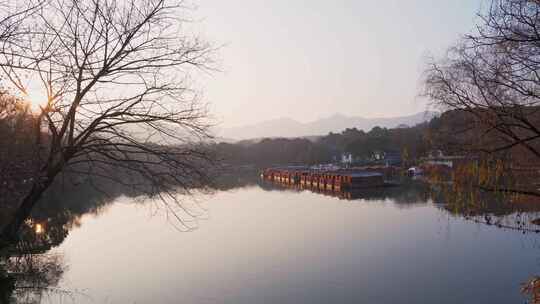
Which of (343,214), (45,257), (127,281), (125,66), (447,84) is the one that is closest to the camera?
(125,66)

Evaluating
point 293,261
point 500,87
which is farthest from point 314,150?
point 500,87

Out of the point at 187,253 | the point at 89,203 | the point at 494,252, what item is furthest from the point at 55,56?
the point at 89,203

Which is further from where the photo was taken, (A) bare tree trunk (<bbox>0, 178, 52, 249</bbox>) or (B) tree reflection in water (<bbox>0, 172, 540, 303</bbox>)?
(B) tree reflection in water (<bbox>0, 172, 540, 303</bbox>)

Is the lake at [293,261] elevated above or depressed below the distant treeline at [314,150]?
below

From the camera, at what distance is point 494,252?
12.9 meters

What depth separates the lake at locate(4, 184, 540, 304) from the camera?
32.6 feet

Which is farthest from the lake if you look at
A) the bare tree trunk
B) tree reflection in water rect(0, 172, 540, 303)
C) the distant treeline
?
the distant treeline

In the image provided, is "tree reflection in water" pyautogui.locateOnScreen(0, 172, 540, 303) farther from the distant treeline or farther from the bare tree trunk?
the distant treeline

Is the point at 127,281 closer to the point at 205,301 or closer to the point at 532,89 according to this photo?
the point at 205,301

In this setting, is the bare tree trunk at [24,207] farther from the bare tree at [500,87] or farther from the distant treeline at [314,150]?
the distant treeline at [314,150]

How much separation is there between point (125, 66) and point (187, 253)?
10252 millimetres

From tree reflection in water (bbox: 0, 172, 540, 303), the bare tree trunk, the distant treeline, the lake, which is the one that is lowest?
the lake

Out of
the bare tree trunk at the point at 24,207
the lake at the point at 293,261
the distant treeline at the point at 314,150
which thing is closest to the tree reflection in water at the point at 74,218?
the lake at the point at 293,261

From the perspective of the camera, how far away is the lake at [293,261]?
9.95 metres
